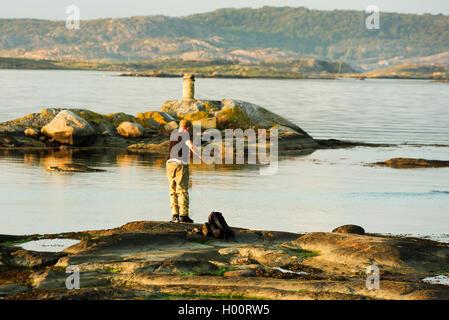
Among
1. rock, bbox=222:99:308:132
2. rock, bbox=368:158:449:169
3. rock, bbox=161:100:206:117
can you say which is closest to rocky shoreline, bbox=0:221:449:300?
rock, bbox=368:158:449:169

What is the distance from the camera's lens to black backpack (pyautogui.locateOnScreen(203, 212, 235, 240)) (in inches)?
503

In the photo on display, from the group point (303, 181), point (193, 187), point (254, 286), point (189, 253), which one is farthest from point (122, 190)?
point (254, 286)

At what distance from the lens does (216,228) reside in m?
12.8

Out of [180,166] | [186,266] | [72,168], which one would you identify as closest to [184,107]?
[72,168]

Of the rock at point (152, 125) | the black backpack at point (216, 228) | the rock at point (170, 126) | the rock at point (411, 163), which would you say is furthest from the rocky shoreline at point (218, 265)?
the rock at point (152, 125)

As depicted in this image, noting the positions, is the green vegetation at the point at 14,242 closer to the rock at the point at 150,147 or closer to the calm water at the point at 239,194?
the calm water at the point at 239,194

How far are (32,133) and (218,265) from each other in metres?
23.3

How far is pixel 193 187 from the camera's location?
68.4ft

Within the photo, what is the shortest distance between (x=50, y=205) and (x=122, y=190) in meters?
3.05

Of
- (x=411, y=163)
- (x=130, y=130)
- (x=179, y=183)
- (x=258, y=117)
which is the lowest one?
(x=411, y=163)

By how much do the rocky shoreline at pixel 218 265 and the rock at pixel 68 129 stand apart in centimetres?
1896

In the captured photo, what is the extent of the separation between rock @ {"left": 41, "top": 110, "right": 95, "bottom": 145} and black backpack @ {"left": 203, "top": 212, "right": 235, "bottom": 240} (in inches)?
794

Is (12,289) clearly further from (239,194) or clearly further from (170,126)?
(170,126)

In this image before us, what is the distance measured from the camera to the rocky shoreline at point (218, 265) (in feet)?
29.9
